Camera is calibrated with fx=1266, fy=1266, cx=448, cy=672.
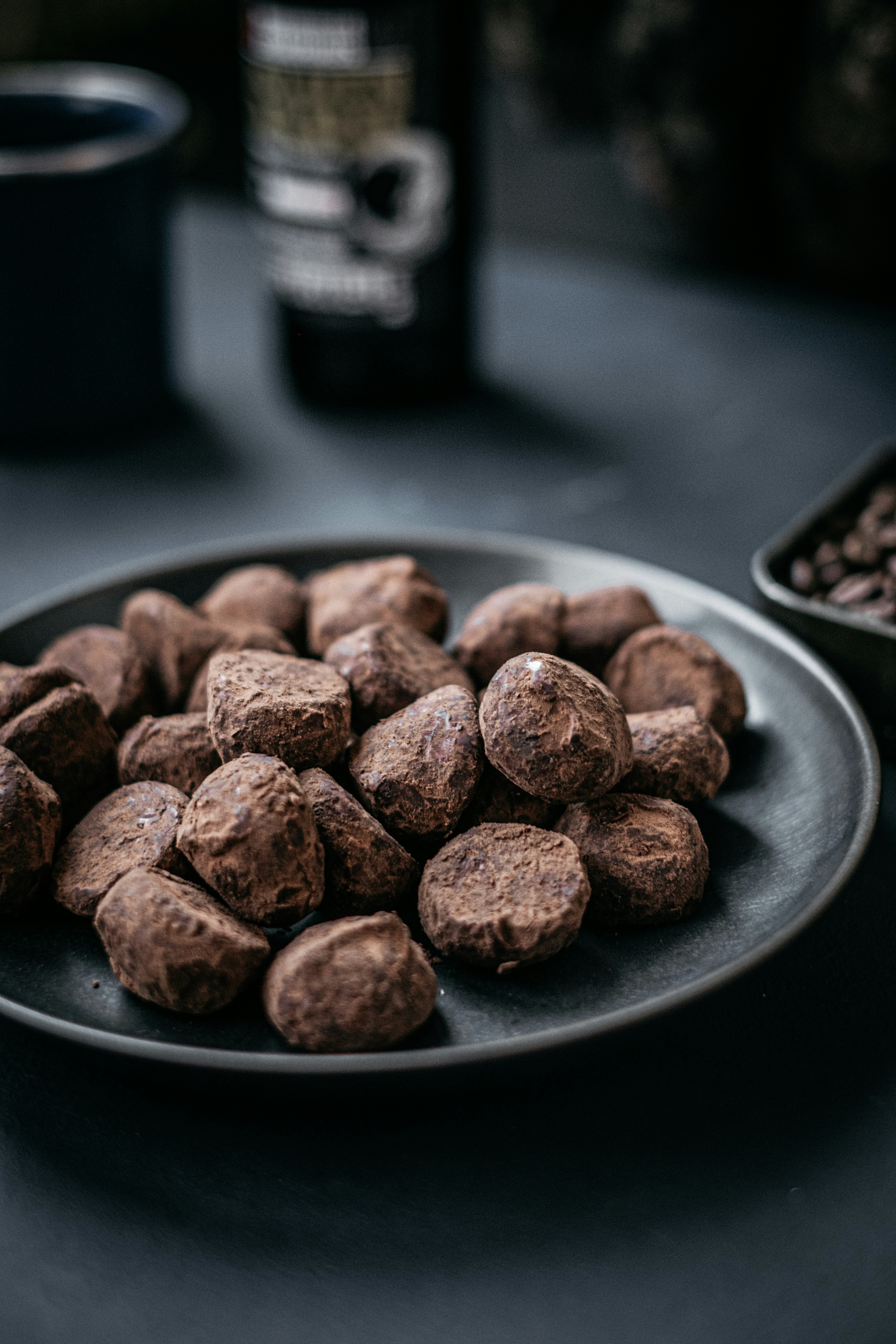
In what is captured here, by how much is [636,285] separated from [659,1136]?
1.39 metres

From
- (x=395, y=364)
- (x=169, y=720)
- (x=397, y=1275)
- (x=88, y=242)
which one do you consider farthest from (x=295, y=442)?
(x=397, y=1275)

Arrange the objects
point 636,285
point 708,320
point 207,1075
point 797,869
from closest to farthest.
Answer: point 207,1075 → point 797,869 → point 708,320 → point 636,285

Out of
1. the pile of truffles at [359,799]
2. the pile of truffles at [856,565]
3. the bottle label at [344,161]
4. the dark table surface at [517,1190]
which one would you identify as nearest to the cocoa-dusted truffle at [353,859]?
the pile of truffles at [359,799]

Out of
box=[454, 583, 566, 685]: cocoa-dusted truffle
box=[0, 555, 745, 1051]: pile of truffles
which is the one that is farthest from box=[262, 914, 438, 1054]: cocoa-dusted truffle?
box=[454, 583, 566, 685]: cocoa-dusted truffle

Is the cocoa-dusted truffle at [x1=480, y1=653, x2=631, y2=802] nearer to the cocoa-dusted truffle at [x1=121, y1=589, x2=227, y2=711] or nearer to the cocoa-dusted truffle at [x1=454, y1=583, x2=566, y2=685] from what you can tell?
the cocoa-dusted truffle at [x1=454, y1=583, x2=566, y2=685]

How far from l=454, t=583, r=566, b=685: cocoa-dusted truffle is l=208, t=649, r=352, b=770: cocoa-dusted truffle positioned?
11 cm

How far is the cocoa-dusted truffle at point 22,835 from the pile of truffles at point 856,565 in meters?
0.52

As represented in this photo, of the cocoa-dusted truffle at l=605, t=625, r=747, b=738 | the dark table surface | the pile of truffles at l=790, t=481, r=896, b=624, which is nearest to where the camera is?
the dark table surface

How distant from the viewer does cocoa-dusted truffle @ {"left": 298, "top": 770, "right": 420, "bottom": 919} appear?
2.07ft

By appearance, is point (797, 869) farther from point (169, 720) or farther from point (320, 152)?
point (320, 152)

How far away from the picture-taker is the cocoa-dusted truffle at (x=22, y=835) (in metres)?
0.62

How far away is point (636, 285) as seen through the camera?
1749mm

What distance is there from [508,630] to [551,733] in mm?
155

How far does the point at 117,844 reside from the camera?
65 centimetres
